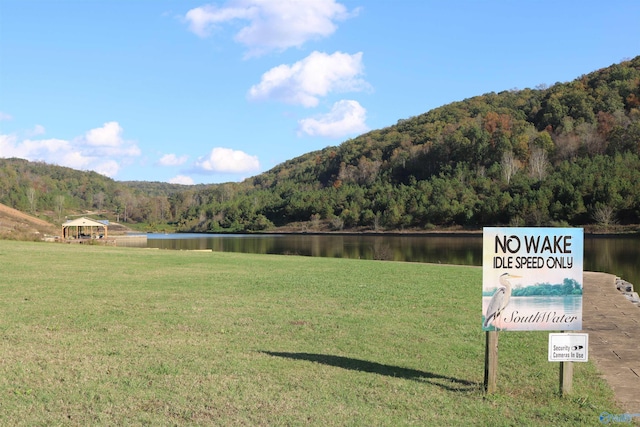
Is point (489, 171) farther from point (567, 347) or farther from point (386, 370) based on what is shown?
point (567, 347)

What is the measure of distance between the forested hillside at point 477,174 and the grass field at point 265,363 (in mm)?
81949

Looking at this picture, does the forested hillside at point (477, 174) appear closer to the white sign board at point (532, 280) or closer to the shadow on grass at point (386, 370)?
the white sign board at point (532, 280)

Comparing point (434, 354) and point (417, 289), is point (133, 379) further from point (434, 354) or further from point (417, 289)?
point (417, 289)

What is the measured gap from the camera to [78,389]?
554cm

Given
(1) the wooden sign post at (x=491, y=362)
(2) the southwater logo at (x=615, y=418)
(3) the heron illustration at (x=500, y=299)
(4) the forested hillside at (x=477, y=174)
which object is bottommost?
(2) the southwater logo at (x=615, y=418)

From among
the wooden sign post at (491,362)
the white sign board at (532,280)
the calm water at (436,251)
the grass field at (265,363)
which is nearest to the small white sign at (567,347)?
the white sign board at (532,280)

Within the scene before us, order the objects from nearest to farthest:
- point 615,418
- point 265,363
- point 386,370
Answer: point 615,418 < point 386,370 < point 265,363

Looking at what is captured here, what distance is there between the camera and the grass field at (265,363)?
16.7 feet

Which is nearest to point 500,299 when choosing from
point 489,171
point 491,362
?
point 491,362

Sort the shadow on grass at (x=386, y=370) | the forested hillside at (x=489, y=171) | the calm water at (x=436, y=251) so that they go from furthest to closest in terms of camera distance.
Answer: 1. the forested hillside at (x=489, y=171)
2. the calm water at (x=436, y=251)
3. the shadow on grass at (x=386, y=370)

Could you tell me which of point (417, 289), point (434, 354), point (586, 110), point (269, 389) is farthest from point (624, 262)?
point (586, 110)

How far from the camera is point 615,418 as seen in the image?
519 cm

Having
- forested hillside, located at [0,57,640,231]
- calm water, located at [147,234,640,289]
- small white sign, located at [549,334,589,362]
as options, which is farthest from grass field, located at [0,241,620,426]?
forested hillside, located at [0,57,640,231]

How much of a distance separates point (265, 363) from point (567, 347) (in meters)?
3.53
